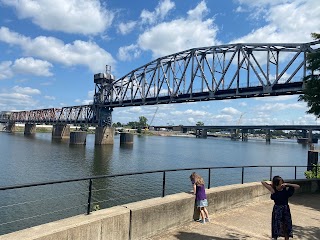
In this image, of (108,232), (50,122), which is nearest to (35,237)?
(108,232)

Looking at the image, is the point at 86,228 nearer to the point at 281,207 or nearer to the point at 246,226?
the point at 281,207

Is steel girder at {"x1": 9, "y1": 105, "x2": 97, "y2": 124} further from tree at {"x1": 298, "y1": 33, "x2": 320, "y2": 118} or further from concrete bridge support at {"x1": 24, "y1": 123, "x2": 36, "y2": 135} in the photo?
tree at {"x1": 298, "y1": 33, "x2": 320, "y2": 118}

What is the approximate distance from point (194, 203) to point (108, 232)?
11.2ft

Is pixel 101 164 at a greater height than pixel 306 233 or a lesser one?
lesser

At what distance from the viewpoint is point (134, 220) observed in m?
7.60

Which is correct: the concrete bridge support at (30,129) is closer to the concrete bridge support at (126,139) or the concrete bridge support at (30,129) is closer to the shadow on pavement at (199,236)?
the concrete bridge support at (126,139)

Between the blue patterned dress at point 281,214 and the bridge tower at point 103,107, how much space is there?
102 meters

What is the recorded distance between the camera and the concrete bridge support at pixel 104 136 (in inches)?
4256

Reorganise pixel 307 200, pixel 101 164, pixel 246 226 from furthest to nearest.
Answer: pixel 101 164 → pixel 307 200 → pixel 246 226

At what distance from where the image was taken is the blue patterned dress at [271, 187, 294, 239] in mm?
7383

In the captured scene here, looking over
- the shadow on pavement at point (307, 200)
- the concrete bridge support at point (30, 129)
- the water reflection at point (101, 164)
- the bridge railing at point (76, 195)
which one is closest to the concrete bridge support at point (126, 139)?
the water reflection at point (101, 164)

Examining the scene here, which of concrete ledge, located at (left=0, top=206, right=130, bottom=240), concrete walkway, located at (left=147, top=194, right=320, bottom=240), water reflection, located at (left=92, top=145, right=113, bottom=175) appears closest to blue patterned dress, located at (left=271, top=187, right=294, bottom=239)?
concrete walkway, located at (left=147, top=194, right=320, bottom=240)

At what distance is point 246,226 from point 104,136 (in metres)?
102

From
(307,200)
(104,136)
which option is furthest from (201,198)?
(104,136)
